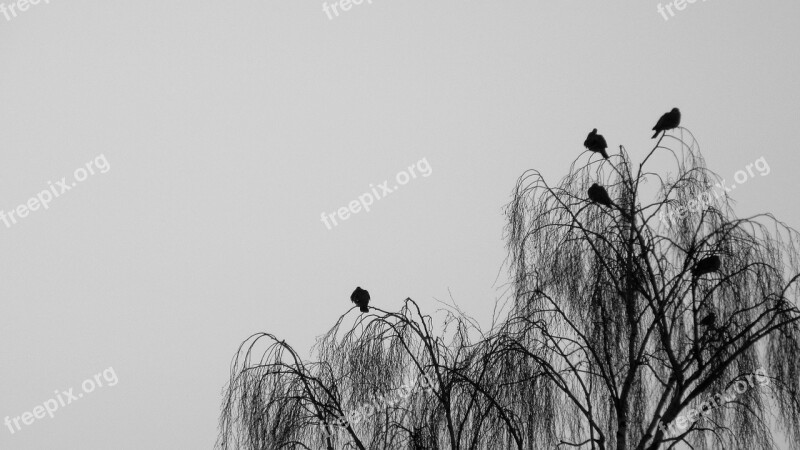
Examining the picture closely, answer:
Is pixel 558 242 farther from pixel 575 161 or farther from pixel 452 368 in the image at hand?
pixel 452 368

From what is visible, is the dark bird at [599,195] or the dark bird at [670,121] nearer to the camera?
the dark bird at [599,195]

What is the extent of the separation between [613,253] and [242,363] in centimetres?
269

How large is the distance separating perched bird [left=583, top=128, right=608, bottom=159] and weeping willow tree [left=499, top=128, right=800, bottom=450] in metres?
0.21

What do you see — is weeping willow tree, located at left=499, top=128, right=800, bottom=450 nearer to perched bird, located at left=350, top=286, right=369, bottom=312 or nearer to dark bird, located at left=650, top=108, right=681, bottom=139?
dark bird, located at left=650, top=108, right=681, bottom=139

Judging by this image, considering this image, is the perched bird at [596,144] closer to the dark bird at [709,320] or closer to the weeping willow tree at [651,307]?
the weeping willow tree at [651,307]

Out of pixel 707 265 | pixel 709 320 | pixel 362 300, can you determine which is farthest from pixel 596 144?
pixel 362 300

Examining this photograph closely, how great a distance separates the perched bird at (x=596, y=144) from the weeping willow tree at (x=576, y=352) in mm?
209

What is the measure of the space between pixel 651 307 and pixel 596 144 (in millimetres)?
1191

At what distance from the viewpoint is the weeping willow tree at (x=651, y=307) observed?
200 inches

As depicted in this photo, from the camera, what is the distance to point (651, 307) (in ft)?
16.9

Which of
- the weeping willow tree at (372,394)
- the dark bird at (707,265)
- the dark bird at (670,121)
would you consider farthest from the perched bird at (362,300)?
the dark bird at (670,121)

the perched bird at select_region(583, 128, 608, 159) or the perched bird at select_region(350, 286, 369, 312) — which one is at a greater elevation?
the perched bird at select_region(583, 128, 608, 159)

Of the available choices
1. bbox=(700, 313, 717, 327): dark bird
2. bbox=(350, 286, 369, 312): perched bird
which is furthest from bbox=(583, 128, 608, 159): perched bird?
bbox=(350, 286, 369, 312): perched bird

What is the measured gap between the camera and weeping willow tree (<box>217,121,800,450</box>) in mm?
5152
